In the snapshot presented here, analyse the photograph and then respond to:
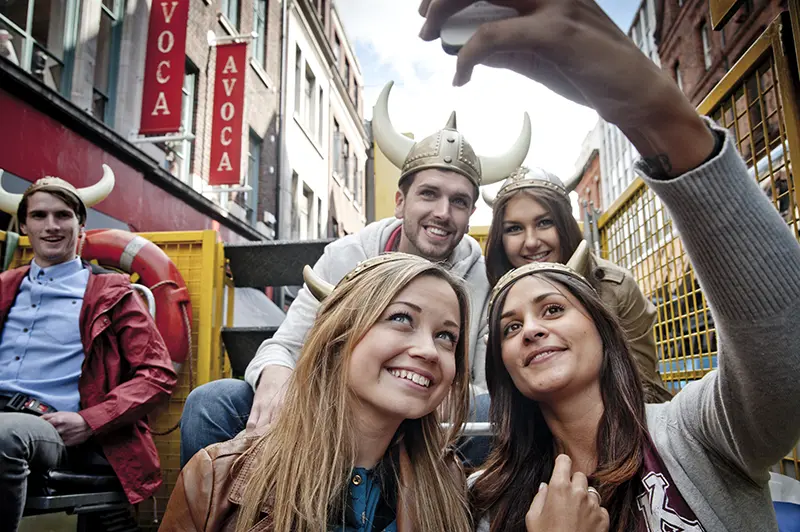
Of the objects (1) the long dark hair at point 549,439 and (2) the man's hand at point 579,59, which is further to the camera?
(1) the long dark hair at point 549,439

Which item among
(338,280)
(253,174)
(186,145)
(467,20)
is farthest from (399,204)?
(253,174)

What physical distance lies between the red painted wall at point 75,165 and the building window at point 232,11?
378cm

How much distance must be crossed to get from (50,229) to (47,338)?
Answer: 56cm

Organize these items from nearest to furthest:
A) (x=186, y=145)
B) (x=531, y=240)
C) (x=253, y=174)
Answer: (x=531, y=240)
(x=186, y=145)
(x=253, y=174)

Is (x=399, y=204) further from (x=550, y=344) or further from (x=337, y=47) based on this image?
(x=337, y=47)

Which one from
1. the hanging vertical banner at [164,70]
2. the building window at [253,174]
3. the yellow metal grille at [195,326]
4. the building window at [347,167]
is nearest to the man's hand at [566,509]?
the yellow metal grille at [195,326]

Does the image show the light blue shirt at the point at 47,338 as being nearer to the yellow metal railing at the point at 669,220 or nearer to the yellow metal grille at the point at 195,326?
the yellow metal grille at the point at 195,326

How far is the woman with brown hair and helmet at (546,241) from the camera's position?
7.39 feet

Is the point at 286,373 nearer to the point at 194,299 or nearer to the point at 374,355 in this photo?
the point at 374,355

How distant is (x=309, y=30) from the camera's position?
1295 centimetres

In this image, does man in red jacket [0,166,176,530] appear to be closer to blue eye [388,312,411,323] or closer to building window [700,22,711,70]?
blue eye [388,312,411,323]

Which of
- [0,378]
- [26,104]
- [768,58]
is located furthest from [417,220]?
[26,104]

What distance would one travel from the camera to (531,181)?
8.34 ft

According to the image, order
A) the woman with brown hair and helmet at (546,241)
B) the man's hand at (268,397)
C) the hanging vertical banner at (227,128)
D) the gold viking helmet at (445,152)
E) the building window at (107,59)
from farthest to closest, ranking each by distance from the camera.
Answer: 1. the hanging vertical banner at (227,128)
2. the building window at (107,59)
3. the gold viking helmet at (445,152)
4. the woman with brown hair and helmet at (546,241)
5. the man's hand at (268,397)
